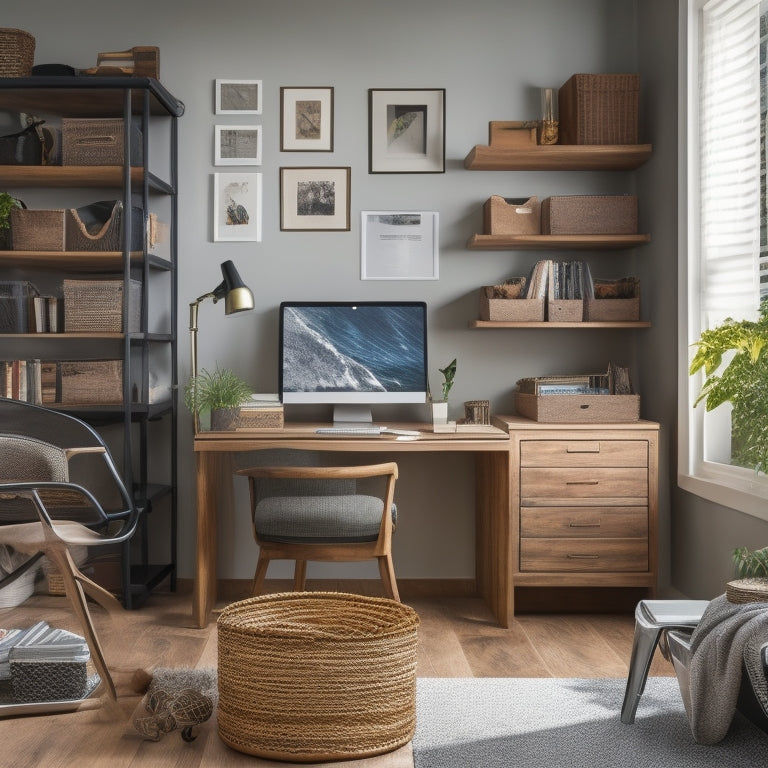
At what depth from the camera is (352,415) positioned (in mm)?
3947

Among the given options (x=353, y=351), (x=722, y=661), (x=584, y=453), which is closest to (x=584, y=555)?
(x=584, y=453)

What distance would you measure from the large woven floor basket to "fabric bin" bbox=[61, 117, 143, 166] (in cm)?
215

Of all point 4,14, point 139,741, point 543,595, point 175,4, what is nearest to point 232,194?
point 175,4

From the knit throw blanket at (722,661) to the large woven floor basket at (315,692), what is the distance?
2.36 feet

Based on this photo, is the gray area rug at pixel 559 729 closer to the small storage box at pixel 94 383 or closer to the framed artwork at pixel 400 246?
the small storage box at pixel 94 383

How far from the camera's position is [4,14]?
4074 mm

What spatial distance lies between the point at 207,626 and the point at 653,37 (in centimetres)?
298

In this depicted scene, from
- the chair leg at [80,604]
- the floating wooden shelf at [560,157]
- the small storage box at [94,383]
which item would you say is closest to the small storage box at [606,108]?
the floating wooden shelf at [560,157]

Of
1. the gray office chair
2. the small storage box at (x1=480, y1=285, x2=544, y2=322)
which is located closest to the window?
the small storage box at (x1=480, y1=285, x2=544, y2=322)

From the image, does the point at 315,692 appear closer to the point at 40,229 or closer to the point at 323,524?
the point at 323,524

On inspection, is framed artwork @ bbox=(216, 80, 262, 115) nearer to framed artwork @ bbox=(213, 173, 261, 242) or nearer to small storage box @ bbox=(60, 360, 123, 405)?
framed artwork @ bbox=(213, 173, 261, 242)

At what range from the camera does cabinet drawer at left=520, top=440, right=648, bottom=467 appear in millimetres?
3615

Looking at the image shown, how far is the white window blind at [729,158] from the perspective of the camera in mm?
3217

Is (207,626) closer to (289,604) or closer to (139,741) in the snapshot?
(289,604)
